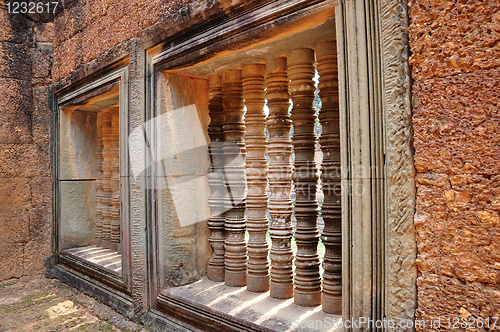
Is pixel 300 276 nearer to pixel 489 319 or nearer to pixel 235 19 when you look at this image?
pixel 489 319

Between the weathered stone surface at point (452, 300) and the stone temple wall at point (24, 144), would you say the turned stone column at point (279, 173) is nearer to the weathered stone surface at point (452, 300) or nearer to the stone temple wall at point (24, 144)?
the weathered stone surface at point (452, 300)

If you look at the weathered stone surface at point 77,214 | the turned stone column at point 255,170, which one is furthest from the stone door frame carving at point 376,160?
the weathered stone surface at point 77,214

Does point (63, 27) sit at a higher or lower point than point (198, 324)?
higher

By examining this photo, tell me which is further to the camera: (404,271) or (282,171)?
(282,171)

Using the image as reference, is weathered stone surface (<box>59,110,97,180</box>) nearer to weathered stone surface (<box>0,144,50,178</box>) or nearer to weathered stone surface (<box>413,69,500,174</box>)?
weathered stone surface (<box>0,144,50,178</box>)

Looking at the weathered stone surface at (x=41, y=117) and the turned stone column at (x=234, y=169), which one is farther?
the weathered stone surface at (x=41, y=117)

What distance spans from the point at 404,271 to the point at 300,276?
3.12 ft

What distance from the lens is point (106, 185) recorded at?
423 cm

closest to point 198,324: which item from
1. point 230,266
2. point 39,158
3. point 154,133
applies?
point 230,266

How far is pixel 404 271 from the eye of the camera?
141cm

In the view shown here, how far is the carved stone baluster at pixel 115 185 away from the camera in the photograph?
156 inches

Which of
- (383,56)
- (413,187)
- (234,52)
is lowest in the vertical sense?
(413,187)

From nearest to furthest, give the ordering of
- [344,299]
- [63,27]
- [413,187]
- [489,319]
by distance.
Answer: [489,319]
[413,187]
[344,299]
[63,27]

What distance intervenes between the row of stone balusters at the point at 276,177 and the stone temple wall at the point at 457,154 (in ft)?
2.40
